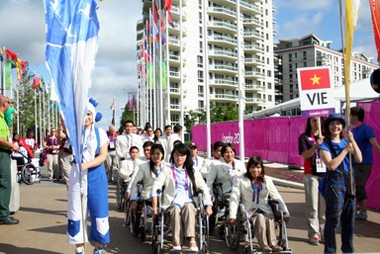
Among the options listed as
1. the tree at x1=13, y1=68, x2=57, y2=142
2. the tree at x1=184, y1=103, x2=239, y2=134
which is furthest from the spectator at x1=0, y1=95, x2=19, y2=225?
the tree at x1=184, y1=103, x2=239, y2=134

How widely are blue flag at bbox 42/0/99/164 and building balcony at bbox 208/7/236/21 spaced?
244ft

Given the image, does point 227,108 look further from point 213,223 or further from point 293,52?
point 213,223

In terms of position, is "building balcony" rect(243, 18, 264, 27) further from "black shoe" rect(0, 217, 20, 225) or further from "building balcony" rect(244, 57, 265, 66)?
"black shoe" rect(0, 217, 20, 225)

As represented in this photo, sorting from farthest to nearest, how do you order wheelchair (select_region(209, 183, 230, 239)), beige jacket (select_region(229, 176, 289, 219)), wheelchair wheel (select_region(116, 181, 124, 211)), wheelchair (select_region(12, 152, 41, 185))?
1. wheelchair (select_region(12, 152, 41, 185))
2. wheelchair wheel (select_region(116, 181, 124, 211))
3. wheelchair (select_region(209, 183, 230, 239))
4. beige jacket (select_region(229, 176, 289, 219))

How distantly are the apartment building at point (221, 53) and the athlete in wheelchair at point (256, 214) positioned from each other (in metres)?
59.3

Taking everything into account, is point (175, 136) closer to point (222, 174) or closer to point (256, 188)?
point (222, 174)

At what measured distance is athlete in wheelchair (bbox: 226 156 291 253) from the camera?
571 centimetres

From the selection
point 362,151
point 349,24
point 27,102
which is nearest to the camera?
point 349,24

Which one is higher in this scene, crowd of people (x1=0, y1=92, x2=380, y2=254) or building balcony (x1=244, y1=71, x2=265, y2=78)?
building balcony (x1=244, y1=71, x2=265, y2=78)

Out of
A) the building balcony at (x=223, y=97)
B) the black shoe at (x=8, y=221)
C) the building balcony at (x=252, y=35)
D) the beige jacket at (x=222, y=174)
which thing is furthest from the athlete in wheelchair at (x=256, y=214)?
the building balcony at (x=252, y=35)

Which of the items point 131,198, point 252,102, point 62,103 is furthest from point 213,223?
point 252,102

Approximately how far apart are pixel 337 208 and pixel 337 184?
260mm

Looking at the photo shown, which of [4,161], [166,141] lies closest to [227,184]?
[4,161]

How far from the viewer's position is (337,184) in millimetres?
5016
